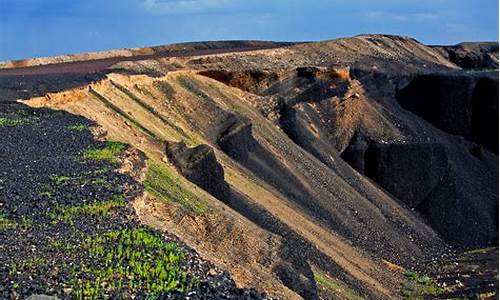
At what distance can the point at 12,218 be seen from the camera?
51.3 ft

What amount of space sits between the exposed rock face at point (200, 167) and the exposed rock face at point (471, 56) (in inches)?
2052

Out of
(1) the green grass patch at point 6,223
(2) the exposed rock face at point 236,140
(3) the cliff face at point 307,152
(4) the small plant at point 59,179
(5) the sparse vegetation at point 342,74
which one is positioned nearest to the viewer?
(1) the green grass patch at point 6,223

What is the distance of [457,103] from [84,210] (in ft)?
153

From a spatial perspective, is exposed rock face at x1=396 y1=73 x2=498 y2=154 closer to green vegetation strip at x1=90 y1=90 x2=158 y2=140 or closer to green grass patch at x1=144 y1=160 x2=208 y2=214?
green vegetation strip at x1=90 y1=90 x2=158 y2=140

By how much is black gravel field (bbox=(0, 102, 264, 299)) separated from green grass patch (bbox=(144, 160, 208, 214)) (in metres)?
0.86

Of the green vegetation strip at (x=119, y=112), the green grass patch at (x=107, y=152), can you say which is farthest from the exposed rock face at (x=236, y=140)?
the green grass patch at (x=107, y=152)

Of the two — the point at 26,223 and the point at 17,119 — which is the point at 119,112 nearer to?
the point at 17,119

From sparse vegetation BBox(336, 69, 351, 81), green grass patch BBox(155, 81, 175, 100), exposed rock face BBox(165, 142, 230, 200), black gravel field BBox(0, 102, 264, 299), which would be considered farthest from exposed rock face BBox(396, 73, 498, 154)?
black gravel field BBox(0, 102, 264, 299)

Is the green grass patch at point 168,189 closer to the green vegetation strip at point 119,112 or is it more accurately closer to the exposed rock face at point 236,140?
the green vegetation strip at point 119,112

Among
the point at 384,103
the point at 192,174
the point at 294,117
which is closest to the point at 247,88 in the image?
the point at 294,117

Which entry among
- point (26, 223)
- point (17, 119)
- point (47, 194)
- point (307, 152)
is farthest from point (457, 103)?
point (26, 223)

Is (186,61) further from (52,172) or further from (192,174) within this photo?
(52,172)

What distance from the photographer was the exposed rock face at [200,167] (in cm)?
2570

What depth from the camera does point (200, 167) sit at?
26.0 m
